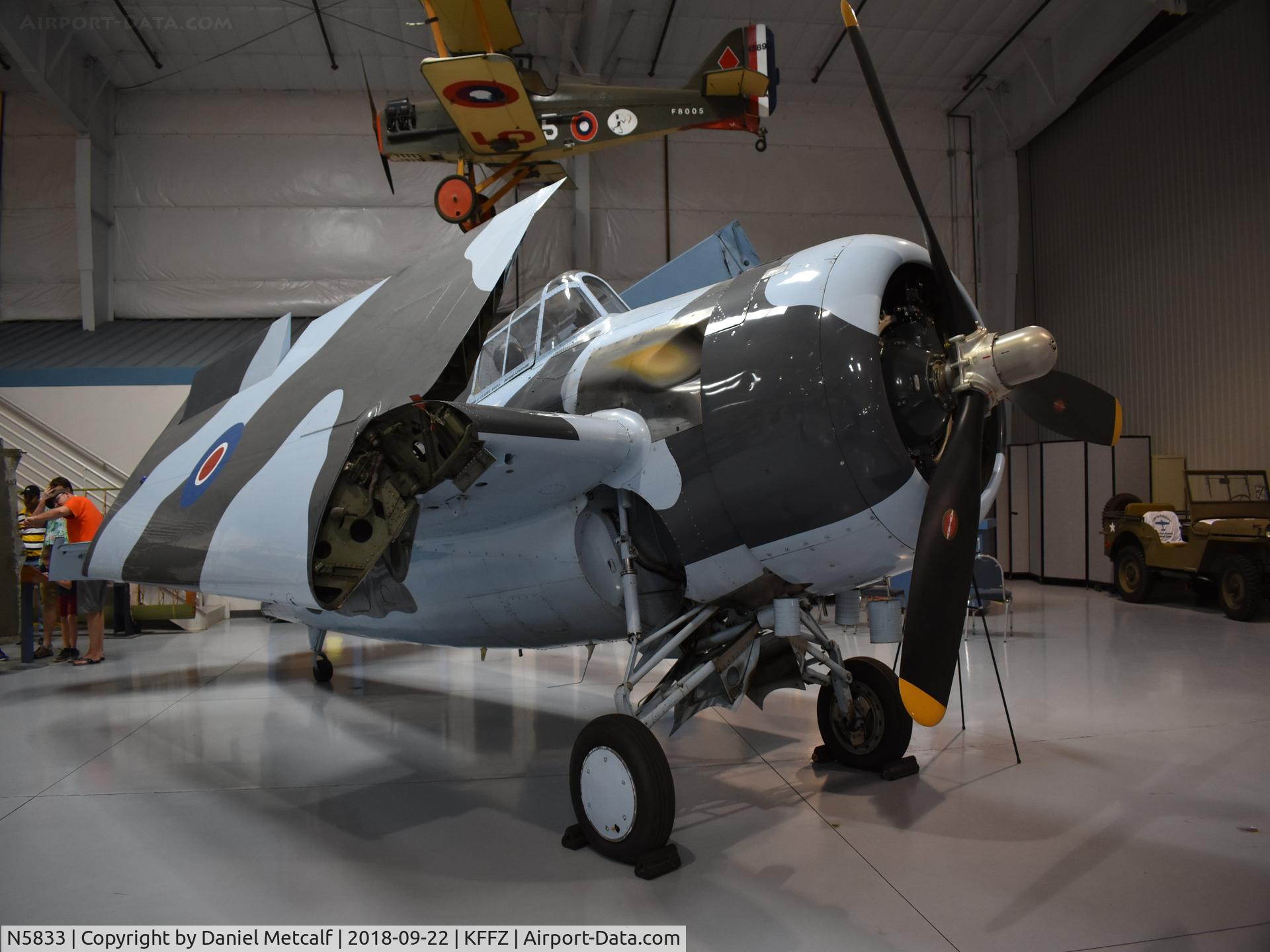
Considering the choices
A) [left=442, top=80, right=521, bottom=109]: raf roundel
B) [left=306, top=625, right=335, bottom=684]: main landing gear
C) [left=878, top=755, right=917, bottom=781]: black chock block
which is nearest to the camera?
[left=878, top=755, right=917, bottom=781]: black chock block

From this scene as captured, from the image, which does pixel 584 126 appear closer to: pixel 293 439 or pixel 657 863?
pixel 293 439

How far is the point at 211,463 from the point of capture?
4.65 m

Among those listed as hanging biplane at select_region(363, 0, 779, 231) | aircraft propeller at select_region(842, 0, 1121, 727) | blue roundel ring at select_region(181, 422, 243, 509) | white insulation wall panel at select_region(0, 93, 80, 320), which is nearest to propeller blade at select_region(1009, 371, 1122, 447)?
aircraft propeller at select_region(842, 0, 1121, 727)

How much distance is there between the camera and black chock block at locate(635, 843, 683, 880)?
3.05 m

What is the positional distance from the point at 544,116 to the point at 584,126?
593mm

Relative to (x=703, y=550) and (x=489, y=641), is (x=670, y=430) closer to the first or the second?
(x=703, y=550)

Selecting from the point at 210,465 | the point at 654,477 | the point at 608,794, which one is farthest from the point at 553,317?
the point at 608,794

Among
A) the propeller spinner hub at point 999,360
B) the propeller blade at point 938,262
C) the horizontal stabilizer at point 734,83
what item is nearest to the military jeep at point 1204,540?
the horizontal stabilizer at point 734,83

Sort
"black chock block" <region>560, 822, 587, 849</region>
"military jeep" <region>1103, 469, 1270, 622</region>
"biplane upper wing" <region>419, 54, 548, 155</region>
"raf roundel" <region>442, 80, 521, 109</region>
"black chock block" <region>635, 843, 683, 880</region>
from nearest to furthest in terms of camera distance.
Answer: "black chock block" <region>635, 843, 683, 880</region>
"black chock block" <region>560, 822, 587, 849</region>
"military jeep" <region>1103, 469, 1270, 622</region>
"biplane upper wing" <region>419, 54, 548, 155</region>
"raf roundel" <region>442, 80, 521, 109</region>

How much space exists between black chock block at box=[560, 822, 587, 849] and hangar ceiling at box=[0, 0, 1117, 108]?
12319 millimetres

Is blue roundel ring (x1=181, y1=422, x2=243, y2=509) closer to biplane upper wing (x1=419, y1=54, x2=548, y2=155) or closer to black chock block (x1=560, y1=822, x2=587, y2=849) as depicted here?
black chock block (x1=560, y1=822, x2=587, y2=849)

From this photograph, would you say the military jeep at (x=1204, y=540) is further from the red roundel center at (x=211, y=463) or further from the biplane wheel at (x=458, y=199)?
the red roundel center at (x=211, y=463)

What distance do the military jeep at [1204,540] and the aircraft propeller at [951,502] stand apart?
28.3ft

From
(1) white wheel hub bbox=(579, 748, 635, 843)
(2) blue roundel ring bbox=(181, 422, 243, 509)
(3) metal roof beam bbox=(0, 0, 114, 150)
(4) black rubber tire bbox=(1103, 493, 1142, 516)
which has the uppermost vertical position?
(3) metal roof beam bbox=(0, 0, 114, 150)
